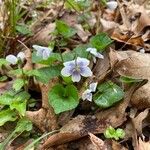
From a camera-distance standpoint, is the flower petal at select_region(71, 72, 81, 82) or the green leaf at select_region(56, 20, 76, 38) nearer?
the flower petal at select_region(71, 72, 81, 82)

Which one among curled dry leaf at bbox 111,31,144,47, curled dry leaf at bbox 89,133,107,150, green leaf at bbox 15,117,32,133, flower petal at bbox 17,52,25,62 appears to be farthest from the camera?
curled dry leaf at bbox 111,31,144,47

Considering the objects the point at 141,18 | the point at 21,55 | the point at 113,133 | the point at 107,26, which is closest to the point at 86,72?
the point at 113,133

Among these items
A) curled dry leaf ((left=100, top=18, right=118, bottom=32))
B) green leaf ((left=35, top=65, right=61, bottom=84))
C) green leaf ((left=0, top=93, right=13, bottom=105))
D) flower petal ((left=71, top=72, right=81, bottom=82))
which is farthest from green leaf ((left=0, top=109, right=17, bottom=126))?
curled dry leaf ((left=100, top=18, right=118, bottom=32))

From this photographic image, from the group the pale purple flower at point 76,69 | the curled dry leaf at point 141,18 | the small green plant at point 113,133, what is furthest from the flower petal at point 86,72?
the curled dry leaf at point 141,18

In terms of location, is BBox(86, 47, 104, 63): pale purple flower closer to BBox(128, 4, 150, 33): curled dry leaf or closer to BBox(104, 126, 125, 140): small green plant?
BBox(104, 126, 125, 140): small green plant

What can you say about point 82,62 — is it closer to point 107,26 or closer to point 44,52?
point 44,52

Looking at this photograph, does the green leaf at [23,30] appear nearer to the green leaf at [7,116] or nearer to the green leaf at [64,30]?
the green leaf at [64,30]
